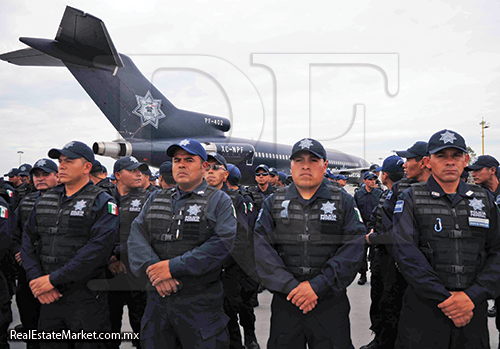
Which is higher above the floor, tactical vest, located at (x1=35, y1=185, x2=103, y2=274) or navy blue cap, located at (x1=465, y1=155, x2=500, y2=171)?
navy blue cap, located at (x1=465, y1=155, x2=500, y2=171)

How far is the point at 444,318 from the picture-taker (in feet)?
8.66

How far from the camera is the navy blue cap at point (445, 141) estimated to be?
2809 millimetres

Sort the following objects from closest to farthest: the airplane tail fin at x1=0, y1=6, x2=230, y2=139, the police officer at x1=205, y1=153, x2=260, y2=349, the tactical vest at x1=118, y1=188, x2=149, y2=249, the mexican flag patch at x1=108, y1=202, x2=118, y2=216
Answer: the mexican flag patch at x1=108, y1=202, x2=118, y2=216
the police officer at x1=205, y1=153, x2=260, y2=349
the tactical vest at x1=118, y1=188, x2=149, y2=249
the airplane tail fin at x1=0, y1=6, x2=230, y2=139

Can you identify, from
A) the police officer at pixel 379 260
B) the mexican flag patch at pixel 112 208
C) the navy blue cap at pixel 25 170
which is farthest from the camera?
the navy blue cap at pixel 25 170

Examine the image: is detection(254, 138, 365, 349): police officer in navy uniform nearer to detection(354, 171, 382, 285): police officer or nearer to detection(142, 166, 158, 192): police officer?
detection(142, 166, 158, 192): police officer

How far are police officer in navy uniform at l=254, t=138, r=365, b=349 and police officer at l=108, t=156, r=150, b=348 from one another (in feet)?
6.59

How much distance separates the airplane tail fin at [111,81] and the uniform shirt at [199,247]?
24.7ft

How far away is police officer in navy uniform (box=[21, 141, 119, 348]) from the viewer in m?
3.01

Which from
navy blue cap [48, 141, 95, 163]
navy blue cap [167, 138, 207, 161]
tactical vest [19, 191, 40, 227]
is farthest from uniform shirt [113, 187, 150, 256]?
navy blue cap [167, 138, 207, 161]

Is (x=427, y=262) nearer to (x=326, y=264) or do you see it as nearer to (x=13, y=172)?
(x=326, y=264)

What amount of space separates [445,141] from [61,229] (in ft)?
11.9

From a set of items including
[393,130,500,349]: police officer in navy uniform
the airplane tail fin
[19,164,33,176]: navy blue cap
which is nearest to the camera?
[393,130,500,349]: police officer in navy uniform

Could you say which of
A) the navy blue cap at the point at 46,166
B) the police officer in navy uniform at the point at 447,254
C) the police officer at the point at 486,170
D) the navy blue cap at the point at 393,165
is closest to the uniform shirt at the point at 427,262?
the police officer in navy uniform at the point at 447,254

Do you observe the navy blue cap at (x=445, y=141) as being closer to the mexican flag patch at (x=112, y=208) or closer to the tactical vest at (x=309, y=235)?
the tactical vest at (x=309, y=235)
